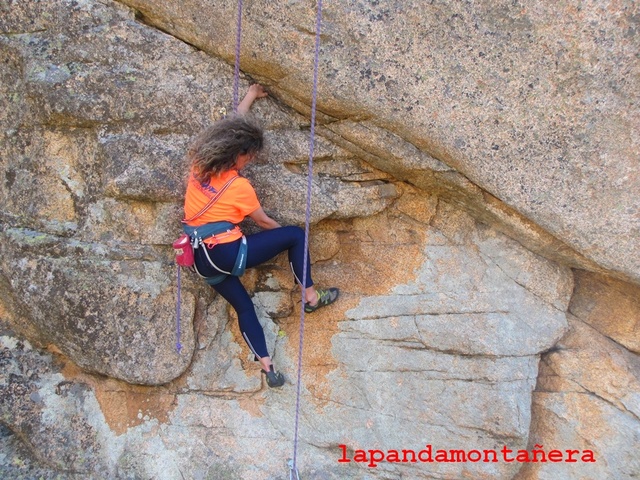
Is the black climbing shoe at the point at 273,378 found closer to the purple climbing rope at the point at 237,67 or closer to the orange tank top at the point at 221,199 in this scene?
the orange tank top at the point at 221,199

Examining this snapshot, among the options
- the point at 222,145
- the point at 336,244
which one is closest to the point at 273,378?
the point at 336,244

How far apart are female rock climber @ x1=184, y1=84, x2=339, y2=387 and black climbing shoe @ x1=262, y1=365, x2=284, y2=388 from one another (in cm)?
32

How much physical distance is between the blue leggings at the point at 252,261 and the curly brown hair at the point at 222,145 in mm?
554

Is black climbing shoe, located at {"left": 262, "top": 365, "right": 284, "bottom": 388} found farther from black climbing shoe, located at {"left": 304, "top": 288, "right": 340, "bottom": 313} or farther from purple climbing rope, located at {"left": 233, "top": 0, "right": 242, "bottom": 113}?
purple climbing rope, located at {"left": 233, "top": 0, "right": 242, "bottom": 113}

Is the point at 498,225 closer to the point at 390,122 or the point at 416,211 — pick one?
the point at 416,211

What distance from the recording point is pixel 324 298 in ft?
14.3

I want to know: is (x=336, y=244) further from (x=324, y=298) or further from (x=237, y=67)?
(x=237, y=67)

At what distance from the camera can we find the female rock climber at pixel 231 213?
3.64 metres

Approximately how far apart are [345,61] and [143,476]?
11.9 feet

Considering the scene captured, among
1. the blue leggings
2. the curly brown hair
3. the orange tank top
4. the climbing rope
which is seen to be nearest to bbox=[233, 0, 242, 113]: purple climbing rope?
the climbing rope

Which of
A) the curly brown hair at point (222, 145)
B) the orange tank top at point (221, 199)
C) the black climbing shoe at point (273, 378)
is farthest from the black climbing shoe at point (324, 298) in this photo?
the curly brown hair at point (222, 145)

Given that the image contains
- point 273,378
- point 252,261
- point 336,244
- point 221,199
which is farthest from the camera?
point 336,244

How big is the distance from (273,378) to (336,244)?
1.22m

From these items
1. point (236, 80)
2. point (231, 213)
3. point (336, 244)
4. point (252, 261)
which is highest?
point (236, 80)
